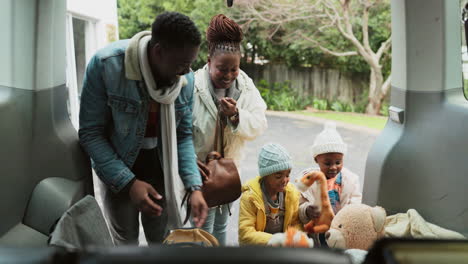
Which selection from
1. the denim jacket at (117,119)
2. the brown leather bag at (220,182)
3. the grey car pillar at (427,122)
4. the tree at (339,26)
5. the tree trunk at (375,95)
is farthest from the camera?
the tree trunk at (375,95)

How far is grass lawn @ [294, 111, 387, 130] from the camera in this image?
10906 millimetres

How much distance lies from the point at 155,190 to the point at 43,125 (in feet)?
2.33

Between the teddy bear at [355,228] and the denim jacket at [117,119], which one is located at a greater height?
the denim jacket at [117,119]

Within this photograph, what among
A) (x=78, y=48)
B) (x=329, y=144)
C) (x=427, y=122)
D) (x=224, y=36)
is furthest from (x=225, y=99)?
(x=78, y=48)

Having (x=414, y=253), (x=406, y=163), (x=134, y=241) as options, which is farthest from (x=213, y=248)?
(x=406, y=163)

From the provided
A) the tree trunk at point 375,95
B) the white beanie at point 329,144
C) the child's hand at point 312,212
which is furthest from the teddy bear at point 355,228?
the tree trunk at point 375,95

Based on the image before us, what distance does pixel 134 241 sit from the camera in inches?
89.6

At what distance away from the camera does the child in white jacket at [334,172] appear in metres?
2.60

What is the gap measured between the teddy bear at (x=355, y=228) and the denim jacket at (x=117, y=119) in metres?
0.73

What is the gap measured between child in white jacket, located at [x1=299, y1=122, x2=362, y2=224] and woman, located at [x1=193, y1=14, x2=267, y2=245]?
0.37 metres

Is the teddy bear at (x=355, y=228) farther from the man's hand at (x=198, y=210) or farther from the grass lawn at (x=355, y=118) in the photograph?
the grass lawn at (x=355, y=118)

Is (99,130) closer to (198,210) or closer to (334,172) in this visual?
(198,210)

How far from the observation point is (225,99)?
7.65 feet

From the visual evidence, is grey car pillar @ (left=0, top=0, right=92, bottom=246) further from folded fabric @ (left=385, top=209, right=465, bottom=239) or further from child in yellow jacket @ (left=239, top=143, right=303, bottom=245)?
folded fabric @ (left=385, top=209, right=465, bottom=239)
